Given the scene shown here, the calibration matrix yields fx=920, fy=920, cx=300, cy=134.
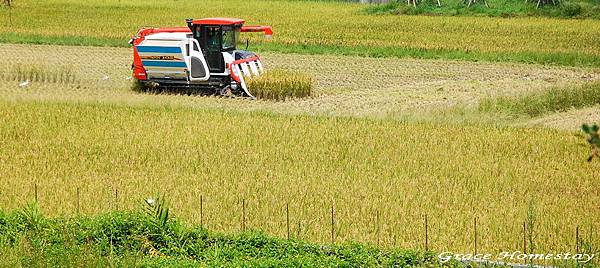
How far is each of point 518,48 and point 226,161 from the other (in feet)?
58.9

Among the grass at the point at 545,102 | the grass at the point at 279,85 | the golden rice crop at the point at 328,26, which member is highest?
the grass at the point at 545,102

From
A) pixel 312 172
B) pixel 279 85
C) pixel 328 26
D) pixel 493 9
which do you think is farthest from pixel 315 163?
pixel 493 9

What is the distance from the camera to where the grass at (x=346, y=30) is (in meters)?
27.6

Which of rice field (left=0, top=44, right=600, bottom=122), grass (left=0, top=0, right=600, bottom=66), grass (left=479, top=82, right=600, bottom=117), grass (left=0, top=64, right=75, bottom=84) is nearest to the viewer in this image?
grass (left=479, top=82, right=600, bottom=117)

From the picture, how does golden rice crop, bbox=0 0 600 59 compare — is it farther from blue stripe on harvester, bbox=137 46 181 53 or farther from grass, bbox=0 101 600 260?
grass, bbox=0 101 600 260

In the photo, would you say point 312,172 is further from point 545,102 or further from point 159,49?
point 159,49

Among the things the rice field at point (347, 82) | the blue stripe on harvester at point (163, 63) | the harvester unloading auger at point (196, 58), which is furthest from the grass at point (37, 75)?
the blue stripe on harvester at point (163, 63)

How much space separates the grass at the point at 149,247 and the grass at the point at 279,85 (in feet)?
35.3

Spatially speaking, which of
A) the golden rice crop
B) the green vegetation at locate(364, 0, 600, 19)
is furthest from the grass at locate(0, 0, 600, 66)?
the green vegetation at locate(364, 0, 600, 19)

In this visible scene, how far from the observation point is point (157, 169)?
37.6ft

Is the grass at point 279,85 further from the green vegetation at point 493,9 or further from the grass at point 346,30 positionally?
the green vegetation at point 493,9

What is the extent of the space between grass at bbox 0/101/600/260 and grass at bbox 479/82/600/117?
74.6 inches

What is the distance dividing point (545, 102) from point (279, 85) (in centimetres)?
532

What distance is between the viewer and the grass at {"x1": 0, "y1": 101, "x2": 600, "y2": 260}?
884 centimetres
